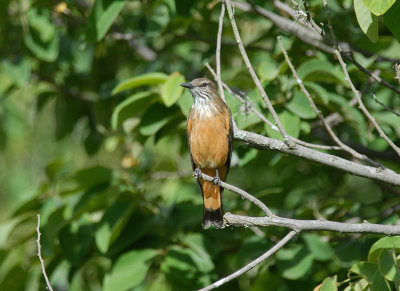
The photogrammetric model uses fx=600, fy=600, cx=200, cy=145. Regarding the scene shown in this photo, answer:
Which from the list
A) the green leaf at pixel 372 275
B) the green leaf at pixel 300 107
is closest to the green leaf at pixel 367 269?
the green leaf at pixel 372 275

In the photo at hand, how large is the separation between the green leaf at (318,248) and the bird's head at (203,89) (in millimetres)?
1298

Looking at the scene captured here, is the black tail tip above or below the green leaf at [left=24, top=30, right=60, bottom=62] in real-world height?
below

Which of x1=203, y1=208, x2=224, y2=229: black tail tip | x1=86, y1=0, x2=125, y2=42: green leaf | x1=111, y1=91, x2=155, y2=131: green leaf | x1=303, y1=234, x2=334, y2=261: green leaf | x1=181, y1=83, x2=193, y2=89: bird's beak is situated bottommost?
x1=303, y1=234, x2=334, y2=261: green leaf

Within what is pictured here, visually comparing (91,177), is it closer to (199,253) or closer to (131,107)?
(131,107)

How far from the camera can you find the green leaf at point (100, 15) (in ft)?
13.5

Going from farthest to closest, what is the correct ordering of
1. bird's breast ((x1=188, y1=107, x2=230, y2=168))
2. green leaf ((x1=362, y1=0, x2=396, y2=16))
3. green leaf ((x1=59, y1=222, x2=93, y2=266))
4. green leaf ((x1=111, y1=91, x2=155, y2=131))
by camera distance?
bird's breast ((x1=188, y1=107, x2=230, y2=168)) < green leaf ((x1=59, y1=222, x2=93, y2=266)) < green leaf ((x1=111, y1=91, x2=155, y2=131)) < green leaf ((x1=362, y1=0, x2=396, y2=16))

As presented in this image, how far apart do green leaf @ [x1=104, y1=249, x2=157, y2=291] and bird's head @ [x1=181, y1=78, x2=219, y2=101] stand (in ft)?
3.91

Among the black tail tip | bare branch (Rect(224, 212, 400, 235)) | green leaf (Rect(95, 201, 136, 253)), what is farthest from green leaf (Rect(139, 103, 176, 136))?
bare branch (Rect(224, 212, 400, 235))

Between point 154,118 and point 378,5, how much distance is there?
1.92 metres

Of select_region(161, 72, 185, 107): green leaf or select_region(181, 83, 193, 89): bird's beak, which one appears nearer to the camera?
select_region(161, 72, 185, 107): green leaf

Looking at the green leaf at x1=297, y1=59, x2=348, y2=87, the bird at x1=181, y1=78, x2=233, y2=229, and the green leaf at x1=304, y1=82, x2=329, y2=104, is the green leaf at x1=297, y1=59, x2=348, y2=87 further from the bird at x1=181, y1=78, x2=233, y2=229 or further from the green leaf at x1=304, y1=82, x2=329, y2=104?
the bird at x1=181, y1=78, x2=233, y2=229

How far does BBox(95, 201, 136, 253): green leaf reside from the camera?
4.04m

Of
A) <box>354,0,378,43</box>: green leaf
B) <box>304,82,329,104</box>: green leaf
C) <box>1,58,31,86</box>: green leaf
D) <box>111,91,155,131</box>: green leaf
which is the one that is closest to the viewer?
<box>354,0,378,43</box>: green leaf

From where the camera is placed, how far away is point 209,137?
4410mm
